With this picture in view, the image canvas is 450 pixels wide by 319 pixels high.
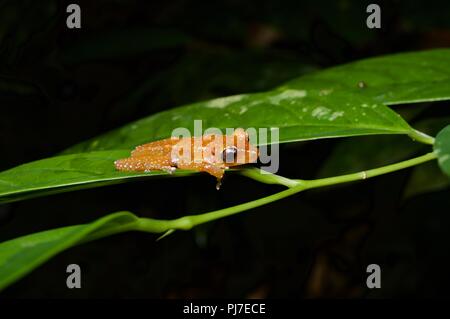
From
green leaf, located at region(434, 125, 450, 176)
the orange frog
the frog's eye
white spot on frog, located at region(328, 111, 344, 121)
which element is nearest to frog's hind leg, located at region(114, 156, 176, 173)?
the orange frog

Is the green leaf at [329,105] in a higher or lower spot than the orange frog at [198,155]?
higher

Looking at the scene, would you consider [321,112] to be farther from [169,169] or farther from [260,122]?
[169,169]

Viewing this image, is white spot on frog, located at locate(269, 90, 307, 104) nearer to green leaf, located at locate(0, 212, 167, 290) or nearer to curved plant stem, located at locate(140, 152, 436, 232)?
curved plant stem, located at locate(140, 152, 436, 232)

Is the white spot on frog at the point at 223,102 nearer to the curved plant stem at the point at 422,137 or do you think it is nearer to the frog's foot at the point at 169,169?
the frog's foot at the point at 169,169

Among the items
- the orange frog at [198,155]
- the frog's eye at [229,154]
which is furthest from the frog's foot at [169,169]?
the frog's eye at [229,154]
